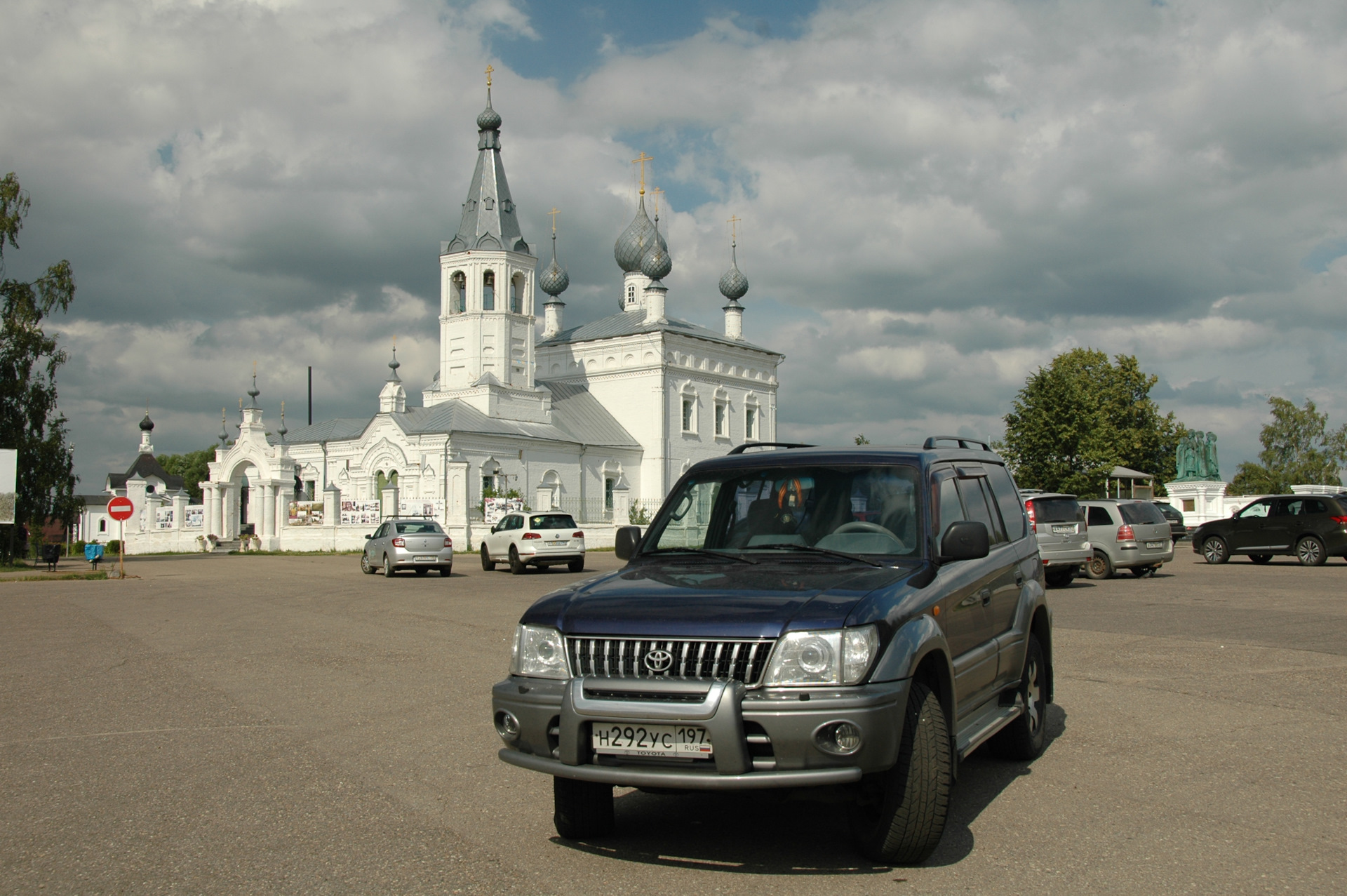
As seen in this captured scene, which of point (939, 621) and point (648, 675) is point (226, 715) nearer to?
point (648, 675)

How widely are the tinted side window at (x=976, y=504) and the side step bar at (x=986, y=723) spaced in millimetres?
931

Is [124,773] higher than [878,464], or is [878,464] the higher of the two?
[878,464]

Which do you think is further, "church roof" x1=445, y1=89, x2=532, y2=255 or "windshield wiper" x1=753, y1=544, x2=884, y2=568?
"church roof" x1=445, y1=89, x2=532, y2=255

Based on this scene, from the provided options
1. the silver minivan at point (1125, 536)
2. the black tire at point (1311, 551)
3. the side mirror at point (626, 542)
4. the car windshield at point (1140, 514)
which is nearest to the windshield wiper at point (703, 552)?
the side mirror at point (626, 542)

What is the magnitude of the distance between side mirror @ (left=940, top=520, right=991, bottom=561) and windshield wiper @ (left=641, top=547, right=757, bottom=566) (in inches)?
35.1

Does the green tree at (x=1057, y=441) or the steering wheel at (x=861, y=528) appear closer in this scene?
the steering wheel at (x=861, y=528)

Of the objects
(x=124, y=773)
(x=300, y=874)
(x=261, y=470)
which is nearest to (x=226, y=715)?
(x=124, y=773)

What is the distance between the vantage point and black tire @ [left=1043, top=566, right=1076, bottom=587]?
20.7 metres

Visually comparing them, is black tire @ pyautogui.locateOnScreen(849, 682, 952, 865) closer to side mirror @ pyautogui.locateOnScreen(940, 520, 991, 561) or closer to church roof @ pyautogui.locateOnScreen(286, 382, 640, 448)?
side mirror @ pyautogui.locateOnScreen(940, 520, 991, 561)

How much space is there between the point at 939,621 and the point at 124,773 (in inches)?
181

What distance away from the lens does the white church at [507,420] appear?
159ft

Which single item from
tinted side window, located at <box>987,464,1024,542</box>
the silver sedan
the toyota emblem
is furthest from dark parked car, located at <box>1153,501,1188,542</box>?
the toyota emblem

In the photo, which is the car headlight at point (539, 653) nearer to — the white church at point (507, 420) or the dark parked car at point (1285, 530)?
the dark parked car at point (1285, 530)

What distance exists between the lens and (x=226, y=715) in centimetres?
795
